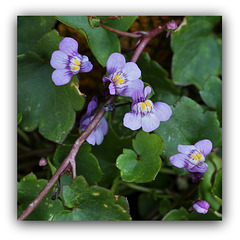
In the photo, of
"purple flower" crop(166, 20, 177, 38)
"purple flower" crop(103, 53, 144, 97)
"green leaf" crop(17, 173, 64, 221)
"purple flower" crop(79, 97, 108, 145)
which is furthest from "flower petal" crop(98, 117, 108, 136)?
"purple flower" crop(166, 20, 177, 38)

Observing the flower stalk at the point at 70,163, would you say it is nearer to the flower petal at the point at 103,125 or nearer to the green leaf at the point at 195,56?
the flower petal at the point at 103,125

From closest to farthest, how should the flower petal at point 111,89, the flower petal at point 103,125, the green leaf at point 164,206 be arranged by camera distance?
the flower petal at point 111,89 < the flower petal at point 103,125 < the green leaf at point 164,206

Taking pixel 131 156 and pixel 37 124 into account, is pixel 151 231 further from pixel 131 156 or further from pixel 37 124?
pixel 37 124

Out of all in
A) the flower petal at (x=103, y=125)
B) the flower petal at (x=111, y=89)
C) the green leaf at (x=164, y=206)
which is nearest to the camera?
the flower petal at (x=111, y=89)

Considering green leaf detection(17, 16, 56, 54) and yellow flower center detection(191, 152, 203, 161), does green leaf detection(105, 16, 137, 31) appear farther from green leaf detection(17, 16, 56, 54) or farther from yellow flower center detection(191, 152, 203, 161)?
yellow flower center detection(191, 152, 203, 161)

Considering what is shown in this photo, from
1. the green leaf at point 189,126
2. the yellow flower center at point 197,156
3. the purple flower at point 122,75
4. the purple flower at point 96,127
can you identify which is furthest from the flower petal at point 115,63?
the yellow flower center at point 197,156
